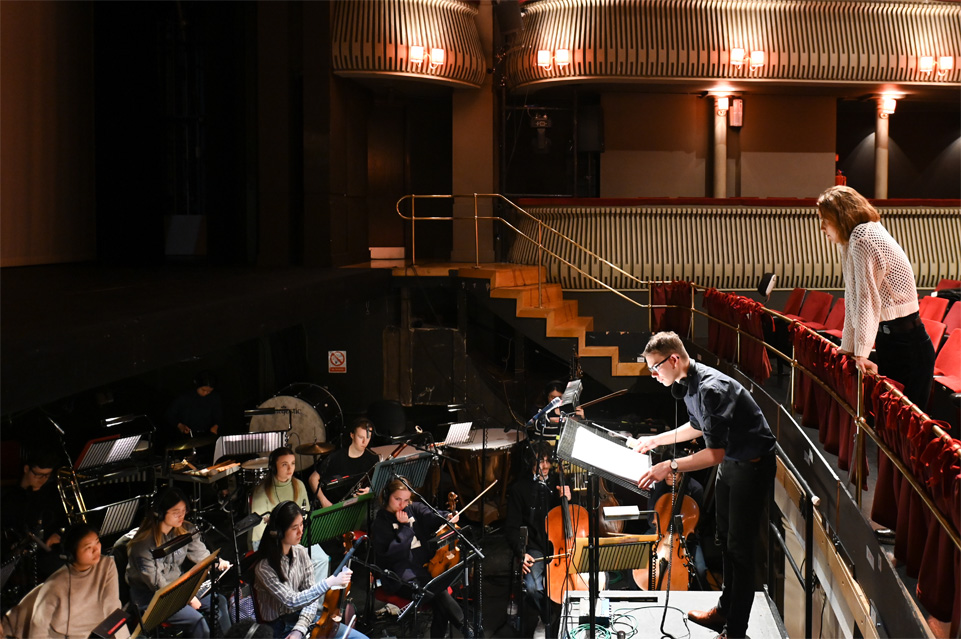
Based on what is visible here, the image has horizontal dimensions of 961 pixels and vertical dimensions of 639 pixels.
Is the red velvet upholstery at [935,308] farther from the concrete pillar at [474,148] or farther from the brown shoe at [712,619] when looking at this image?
the concrete pillar at [474,148]

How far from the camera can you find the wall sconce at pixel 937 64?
12.3 metres

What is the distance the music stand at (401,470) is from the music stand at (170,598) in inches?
61.3

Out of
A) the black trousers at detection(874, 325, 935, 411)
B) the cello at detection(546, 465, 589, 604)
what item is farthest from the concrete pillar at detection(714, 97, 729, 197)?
the black trousers at detection(874, 325, 935, 411)

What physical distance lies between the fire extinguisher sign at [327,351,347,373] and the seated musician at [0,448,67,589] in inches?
173

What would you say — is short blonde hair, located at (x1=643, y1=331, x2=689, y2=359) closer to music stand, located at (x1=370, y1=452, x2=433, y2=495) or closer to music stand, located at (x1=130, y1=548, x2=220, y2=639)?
music stand, located at (x1=370, y1=452, x2=433, y2=495)

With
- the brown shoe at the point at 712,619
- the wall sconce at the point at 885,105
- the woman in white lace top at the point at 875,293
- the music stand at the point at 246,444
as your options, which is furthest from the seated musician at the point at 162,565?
the wall sconce at the point at 885,105

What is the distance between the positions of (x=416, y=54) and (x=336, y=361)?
408 cm

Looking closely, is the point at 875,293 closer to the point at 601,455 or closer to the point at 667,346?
the point at 667,346

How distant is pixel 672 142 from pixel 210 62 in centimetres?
718

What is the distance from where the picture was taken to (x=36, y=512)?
6273 millimetres

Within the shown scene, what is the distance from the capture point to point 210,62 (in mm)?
10891

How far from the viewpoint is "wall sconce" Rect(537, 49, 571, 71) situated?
11961mm

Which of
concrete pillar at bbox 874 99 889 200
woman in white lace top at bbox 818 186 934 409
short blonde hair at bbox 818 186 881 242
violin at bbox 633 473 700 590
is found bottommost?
violin at bbox 633 473 700 590

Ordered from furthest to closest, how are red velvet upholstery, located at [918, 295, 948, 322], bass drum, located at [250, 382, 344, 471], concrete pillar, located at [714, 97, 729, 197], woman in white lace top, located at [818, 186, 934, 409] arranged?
concrete pillar, located at [714, 97, 729, 197] < bass drum, located at [250, 382, 344, 471] < red velvet upholstery, located at [918, 295, 948, 322] < woman in white lace top, located at [818, 186, 934, 409]
